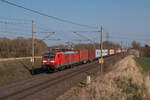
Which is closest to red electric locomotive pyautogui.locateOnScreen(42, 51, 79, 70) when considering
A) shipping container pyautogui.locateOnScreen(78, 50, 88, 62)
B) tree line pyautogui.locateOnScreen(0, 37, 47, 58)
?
shipping container pyautogui.locateOnScreen(78, 50, 88, 62)

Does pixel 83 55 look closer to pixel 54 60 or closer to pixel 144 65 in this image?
pixel 144 65

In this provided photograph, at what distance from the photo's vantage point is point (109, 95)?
11023 mm

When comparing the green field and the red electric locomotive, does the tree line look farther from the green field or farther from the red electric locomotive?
the green field

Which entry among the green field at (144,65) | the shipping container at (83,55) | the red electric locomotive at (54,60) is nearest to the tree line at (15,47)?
the shipping container at (83,55)

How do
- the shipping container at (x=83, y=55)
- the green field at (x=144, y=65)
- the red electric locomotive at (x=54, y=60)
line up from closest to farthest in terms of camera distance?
1. the red electric locomotive at (x=54, y=60)
2. the green field at (x=144, y=65)
3. the shipping container at (x=83, y=55)

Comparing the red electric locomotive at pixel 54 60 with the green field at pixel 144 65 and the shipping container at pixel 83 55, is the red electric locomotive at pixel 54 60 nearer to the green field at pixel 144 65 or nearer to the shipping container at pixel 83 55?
the shipping container at pixel 83 55

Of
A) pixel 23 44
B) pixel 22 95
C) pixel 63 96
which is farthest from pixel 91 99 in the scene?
pixel 23 44

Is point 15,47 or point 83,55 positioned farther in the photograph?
point 15,47

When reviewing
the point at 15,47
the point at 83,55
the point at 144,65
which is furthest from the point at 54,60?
the point at 15,47

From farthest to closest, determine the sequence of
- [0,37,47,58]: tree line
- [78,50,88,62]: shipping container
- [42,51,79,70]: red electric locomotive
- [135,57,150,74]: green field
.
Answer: [0,37,47,58]: tree line → [78,50,88,62]: shipping container → [135,57,150,74]: green field → [42,51,79,70]: red electric locomotive

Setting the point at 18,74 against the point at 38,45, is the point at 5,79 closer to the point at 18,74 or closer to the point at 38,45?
the point at 18,74

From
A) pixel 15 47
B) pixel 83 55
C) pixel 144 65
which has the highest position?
pixel 15 47

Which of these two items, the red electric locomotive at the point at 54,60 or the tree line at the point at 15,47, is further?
the tree line at the point at 15,47

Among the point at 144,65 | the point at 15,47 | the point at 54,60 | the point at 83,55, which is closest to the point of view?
the point at 54,60
